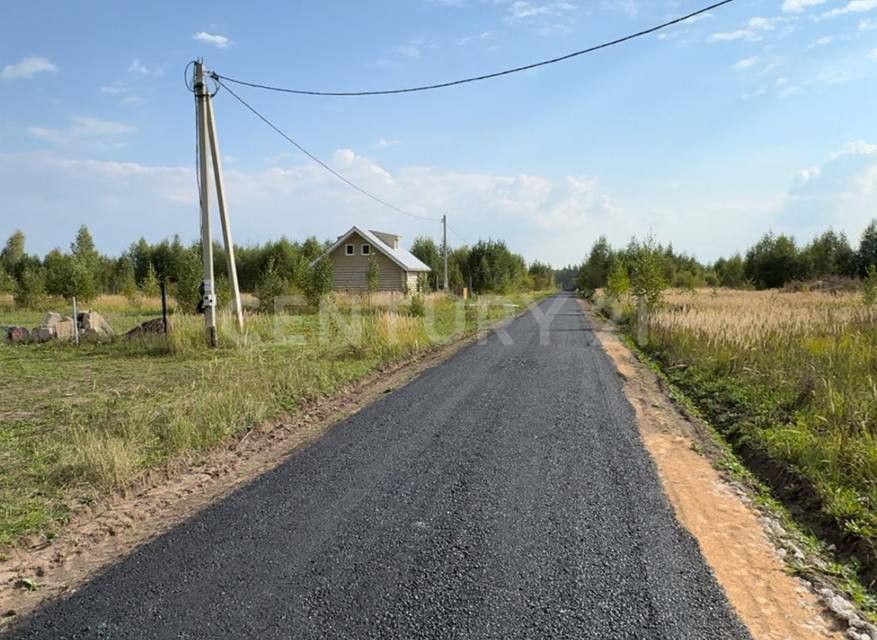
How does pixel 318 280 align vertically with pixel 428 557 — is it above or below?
above

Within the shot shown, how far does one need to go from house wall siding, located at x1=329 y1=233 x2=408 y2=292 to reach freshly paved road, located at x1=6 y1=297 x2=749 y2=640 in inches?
1264

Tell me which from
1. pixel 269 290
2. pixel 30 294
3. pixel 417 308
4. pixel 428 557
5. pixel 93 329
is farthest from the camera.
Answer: pixel 30 294

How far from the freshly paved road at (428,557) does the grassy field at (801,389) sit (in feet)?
4.72

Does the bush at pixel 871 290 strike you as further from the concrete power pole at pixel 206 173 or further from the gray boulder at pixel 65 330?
the gray boulder at pixel 65 330

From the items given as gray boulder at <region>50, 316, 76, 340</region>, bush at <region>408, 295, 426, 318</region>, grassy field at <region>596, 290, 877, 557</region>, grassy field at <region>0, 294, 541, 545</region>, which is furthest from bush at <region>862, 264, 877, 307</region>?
gray boulder at <region>50, 316, 76, 340</region>

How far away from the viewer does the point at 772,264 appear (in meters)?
58.2

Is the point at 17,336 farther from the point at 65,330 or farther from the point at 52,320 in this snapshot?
the point at 65,330

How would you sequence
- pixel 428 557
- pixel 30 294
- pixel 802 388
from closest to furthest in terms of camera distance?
pixel 428 557 → pixel 802 388 → pixel 30 294

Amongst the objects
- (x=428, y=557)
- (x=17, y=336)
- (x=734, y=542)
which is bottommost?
(x=734, y=542)

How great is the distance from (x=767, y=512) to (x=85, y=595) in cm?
497

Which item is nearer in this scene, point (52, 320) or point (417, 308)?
point (52, 320)

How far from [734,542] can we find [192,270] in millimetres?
22588

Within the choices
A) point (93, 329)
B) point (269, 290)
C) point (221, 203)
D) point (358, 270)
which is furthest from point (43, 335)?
point (358, 270)

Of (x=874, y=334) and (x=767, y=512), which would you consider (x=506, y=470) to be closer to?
(x=767, y=512)
